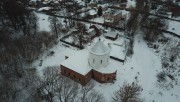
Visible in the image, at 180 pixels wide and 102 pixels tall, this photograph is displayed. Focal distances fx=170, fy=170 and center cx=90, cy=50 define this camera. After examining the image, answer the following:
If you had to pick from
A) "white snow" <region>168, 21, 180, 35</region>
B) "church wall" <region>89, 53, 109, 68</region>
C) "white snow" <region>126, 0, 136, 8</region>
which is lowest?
"church wall" <region>89, 53, 109, 68</region>

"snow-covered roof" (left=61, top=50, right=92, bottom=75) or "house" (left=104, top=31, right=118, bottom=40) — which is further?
"house" (left=104, top=31, right=118, bottom=40)

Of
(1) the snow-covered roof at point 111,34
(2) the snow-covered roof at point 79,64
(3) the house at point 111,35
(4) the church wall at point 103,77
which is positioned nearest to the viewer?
(2) the snow-covered roof at point 79,64

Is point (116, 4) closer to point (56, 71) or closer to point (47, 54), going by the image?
point (47, 54)

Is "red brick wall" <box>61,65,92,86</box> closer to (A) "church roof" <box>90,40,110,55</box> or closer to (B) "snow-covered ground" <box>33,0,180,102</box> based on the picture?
(B) "snow-covered ground" <box>33,0,180,102</box>

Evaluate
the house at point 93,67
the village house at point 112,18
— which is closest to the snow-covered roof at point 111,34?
the village house at point 112,18

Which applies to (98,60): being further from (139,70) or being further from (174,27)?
(174,27)

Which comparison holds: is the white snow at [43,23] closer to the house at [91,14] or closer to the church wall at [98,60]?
the house at [91,14]

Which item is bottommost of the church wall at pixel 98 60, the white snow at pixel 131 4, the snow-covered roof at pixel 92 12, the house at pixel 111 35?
the church wall at pixel 98 60

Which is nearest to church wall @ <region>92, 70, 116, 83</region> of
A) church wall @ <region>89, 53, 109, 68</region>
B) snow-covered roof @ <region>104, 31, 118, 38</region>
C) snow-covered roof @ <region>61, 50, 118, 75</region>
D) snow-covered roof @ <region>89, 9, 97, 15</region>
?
snow-covered roof @ <region>61, 50, 118, 75</region>

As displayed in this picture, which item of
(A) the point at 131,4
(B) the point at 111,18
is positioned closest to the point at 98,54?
(B) the point at 111,18
